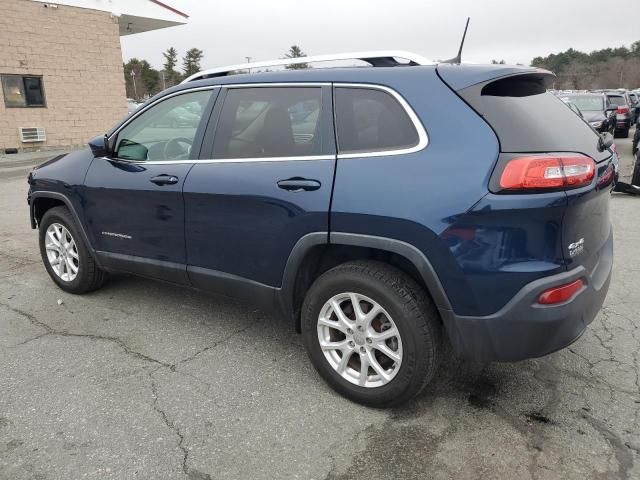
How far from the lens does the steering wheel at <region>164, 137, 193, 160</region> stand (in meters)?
3.55

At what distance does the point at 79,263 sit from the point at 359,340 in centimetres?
272

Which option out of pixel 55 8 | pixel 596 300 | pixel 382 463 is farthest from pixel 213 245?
pixel 55 8

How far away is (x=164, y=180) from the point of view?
3537 mm

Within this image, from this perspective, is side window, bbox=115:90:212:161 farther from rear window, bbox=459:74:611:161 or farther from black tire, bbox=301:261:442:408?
rear window, bbox=459:74:611:161

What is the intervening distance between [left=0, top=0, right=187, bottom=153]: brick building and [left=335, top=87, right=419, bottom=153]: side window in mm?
16375

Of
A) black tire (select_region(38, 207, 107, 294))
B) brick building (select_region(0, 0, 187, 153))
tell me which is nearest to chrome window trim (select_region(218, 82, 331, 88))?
black tire (select_region(38, 207, 107, 294))

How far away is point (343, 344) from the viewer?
2898 mm

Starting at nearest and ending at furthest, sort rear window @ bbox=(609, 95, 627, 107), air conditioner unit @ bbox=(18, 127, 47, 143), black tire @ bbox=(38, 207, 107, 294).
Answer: black tire @ bbox=(38, 207, 107, 294) → air conditioner unit @ bbox=(18, 127, 47, 143) → rear window @ bbox=(609, 95, 627, 107)

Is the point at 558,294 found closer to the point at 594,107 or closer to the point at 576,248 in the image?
the point at 576,248

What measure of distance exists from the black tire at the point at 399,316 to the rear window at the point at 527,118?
2.70 feet

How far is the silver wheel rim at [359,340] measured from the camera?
2.75 m

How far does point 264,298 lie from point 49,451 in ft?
4.42

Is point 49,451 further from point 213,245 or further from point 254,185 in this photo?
point 254,185

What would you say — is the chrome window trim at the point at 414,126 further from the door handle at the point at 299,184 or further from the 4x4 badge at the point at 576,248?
the 4x4 badge at the point at 576,248
